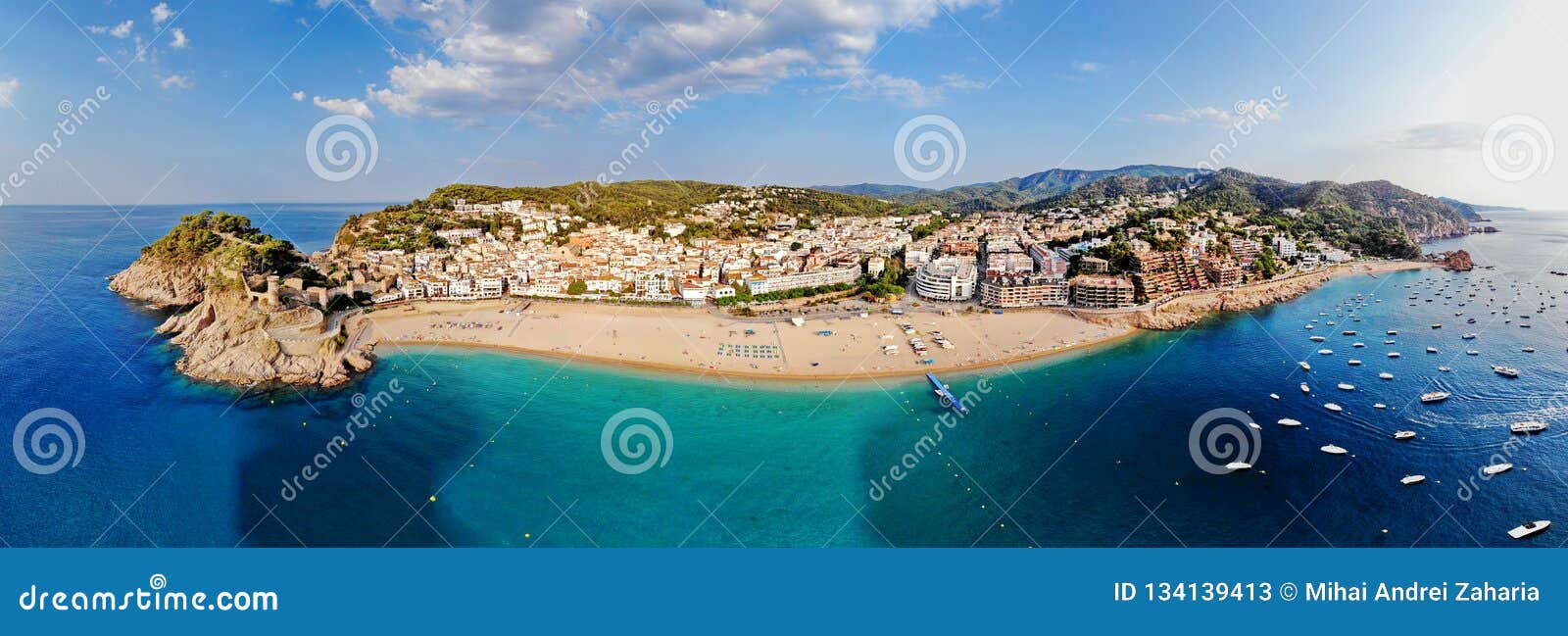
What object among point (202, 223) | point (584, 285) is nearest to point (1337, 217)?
point (584, 285)

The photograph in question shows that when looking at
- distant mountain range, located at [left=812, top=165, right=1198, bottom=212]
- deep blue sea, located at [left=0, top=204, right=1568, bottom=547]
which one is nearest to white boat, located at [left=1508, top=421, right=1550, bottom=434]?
deep blue sea, located at [left=0, top=204, right=1568, bottom=547]

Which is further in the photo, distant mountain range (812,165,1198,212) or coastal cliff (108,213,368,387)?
distant mountain range (812,165,1198,212)

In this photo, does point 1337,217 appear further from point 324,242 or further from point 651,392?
point 324,242

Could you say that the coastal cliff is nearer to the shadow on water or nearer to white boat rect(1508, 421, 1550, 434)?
the shadow on water

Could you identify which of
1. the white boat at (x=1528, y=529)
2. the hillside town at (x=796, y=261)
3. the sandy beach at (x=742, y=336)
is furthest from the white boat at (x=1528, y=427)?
the hillside town at (x=796, y=261)

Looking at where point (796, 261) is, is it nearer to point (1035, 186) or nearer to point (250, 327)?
point (250, 327)

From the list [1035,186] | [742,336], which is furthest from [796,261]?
[1035,186]

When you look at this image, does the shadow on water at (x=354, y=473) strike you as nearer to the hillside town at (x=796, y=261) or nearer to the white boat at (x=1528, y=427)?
the hillside town at (x=796, y=261)
